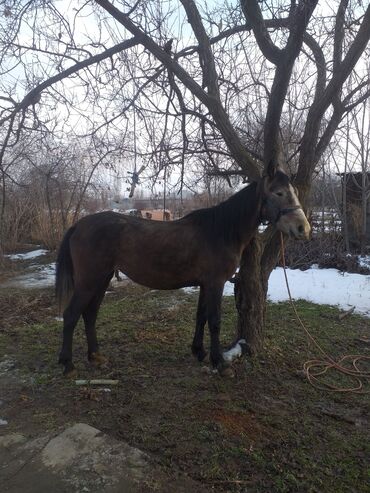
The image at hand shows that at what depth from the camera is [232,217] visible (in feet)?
13.0

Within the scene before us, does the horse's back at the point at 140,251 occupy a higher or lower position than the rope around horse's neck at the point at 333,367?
higher

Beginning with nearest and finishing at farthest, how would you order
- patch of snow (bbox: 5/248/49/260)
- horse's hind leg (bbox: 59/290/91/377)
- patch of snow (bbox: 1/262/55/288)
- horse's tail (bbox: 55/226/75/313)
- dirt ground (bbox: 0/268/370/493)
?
1. dirt ground (bbox: 0/268/370/493)
2. horse's hind leg (bbox: 59/290/91/377)
3. horse's tail (bbox: 55/226/75/313)
4. patch of snow (bbox: 1/262/55/288)
5. patch of snow (bbox: 5/248/49/260)

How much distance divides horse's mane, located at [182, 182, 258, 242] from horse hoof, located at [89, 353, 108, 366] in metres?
1.76

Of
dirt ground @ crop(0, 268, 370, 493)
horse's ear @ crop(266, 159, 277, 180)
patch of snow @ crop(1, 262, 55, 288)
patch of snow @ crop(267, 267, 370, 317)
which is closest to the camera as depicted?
dirt ground @ crop(0, 268, 370, 493)

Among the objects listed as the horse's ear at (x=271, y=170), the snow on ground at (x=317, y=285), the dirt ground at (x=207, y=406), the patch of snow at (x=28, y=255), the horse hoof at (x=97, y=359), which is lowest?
the dirt ground at (x=207, y=406)

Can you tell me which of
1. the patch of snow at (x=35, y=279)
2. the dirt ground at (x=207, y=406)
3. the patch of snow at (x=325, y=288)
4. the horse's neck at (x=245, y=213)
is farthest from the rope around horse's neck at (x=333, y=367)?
the patch of snow at (x=35, y=279)

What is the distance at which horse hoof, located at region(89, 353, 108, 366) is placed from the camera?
13.7 feet

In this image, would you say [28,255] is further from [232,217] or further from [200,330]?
[232,217]

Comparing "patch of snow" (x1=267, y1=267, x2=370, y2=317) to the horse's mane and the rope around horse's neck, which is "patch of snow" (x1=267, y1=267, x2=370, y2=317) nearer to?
the rope around horse's neck

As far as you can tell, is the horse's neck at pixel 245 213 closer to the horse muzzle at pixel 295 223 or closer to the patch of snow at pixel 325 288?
the horse muzzle at pixel 295 223

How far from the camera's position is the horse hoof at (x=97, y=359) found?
13.7ft

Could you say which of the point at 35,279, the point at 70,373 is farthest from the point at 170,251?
the point at 35,279

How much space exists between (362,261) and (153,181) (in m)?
7.42

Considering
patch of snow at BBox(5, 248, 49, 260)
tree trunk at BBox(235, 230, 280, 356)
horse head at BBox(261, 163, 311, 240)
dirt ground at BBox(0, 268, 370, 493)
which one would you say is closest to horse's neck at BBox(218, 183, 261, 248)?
horse head at BBox(261, 163, 311, 240)
